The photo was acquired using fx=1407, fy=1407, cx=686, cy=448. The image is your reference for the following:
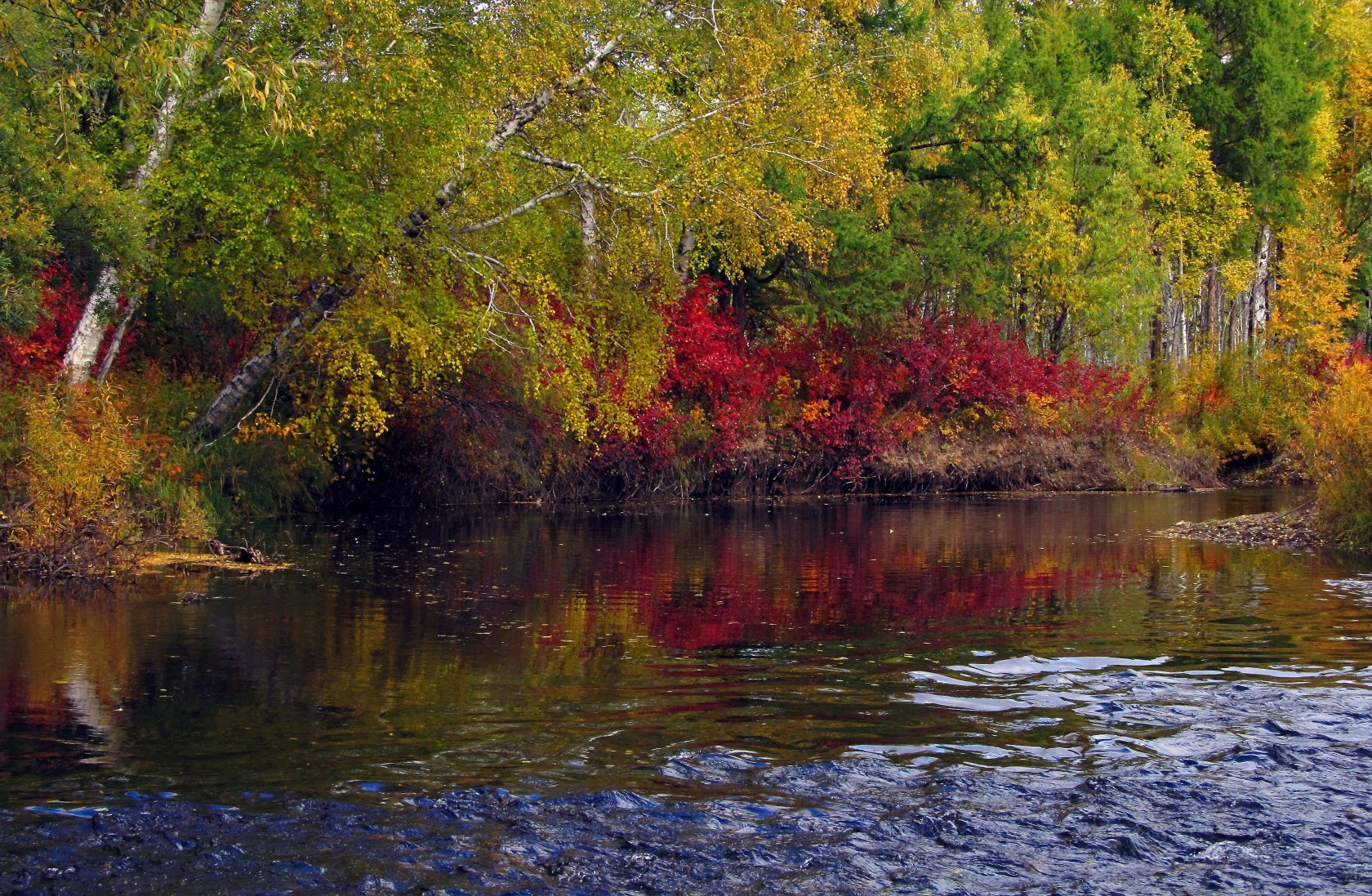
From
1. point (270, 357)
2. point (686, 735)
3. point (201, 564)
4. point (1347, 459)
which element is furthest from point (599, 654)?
point (270, 357)

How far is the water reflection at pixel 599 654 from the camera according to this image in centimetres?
832

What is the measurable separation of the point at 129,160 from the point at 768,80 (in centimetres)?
1433

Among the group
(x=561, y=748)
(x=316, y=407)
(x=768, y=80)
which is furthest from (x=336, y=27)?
(x=561, y=748)

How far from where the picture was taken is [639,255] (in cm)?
2586

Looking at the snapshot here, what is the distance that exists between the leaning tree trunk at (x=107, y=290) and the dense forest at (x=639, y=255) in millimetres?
70

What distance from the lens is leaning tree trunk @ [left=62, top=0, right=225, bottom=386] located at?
19.6m

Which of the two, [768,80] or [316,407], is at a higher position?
[768,80]

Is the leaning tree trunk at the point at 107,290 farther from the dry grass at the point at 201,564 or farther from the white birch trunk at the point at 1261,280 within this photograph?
the white birch trunk at the point at 1261,280

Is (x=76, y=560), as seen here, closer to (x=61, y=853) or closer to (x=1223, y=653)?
(x=61, y=853)

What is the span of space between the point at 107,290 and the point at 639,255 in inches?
374

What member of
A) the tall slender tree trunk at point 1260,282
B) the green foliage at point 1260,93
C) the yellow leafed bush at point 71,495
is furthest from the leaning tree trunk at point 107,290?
the tall slender tree trunk at point 1260,282

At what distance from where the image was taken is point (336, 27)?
20562mm

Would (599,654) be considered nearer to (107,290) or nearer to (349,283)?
(107,290)

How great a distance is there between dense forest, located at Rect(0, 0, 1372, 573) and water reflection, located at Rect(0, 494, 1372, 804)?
3.54 m
